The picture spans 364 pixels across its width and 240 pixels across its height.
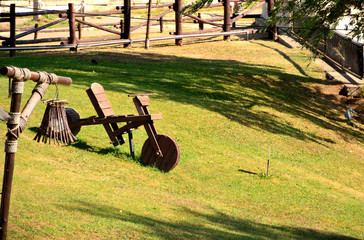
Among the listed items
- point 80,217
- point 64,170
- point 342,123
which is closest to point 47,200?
point 80,217

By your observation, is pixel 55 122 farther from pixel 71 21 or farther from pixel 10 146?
pixel 71 21

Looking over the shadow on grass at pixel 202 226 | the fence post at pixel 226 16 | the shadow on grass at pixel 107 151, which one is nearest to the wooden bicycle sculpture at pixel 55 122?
the shadow on grass at pixel 107 151

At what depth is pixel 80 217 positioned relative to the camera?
26.1 feet

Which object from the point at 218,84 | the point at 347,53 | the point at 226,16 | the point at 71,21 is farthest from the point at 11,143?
the point at 226,16

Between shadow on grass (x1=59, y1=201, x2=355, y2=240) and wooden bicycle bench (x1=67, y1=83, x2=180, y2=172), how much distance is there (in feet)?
6.58

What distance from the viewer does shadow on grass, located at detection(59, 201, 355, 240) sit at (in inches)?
320

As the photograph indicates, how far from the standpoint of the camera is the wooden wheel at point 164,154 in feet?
36.9

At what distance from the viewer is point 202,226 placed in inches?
340

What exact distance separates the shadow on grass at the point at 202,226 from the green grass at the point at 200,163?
24mm

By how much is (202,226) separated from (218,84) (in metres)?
11.9

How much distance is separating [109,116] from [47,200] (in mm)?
3471

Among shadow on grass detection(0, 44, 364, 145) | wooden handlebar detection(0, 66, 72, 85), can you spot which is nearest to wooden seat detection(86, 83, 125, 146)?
shadow on grass detection(0, 44, 364, 145)

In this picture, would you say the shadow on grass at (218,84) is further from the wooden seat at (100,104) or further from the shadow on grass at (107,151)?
the wooden seat at (100,104)

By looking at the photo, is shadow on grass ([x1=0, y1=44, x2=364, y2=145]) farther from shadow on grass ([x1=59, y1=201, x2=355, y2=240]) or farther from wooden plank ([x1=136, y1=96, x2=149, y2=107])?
shadow on grass ([x1=59, y1=201, x2=355, y2=240])
